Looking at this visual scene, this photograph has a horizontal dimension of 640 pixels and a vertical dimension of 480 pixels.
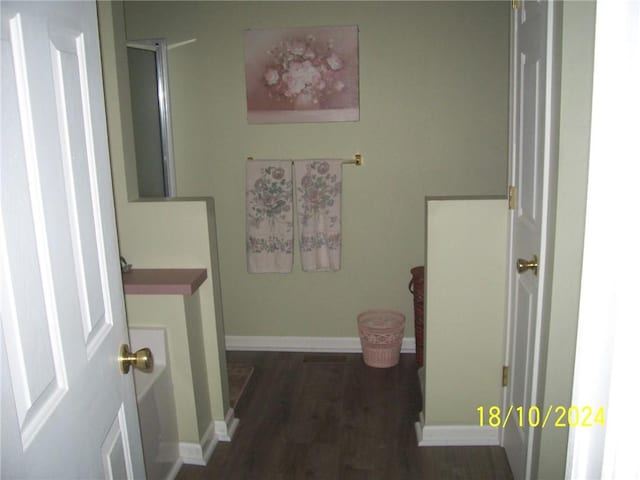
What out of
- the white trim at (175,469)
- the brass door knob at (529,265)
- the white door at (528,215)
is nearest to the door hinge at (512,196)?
the white door at (528,215)

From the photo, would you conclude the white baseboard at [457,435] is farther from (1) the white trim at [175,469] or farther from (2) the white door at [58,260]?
(2) the white door at [58,260]

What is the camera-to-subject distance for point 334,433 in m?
2.69

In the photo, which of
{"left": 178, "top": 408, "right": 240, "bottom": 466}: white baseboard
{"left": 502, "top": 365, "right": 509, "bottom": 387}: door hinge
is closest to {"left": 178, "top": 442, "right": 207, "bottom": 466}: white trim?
{"left": 178, "top": 408, "right": 240, "bottom": 466}: white baseboard

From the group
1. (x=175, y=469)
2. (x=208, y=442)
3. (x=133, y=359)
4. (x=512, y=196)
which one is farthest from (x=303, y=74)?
(x=133, y=359)

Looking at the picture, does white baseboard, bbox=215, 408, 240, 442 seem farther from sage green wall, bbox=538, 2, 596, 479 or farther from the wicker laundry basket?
sage green wall, bbox=538, 2, 596, 479

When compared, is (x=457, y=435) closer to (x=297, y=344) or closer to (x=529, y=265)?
(x=529, y=265)

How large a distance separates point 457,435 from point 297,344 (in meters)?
1.40

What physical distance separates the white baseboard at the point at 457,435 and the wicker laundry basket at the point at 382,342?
807 mm

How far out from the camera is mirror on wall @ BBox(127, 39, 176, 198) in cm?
331

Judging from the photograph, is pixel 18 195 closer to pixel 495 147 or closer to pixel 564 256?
pixel 564 256

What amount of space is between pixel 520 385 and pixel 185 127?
2.48 meters

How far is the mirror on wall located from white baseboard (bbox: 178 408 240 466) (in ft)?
4.73

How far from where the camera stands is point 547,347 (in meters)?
1.68
